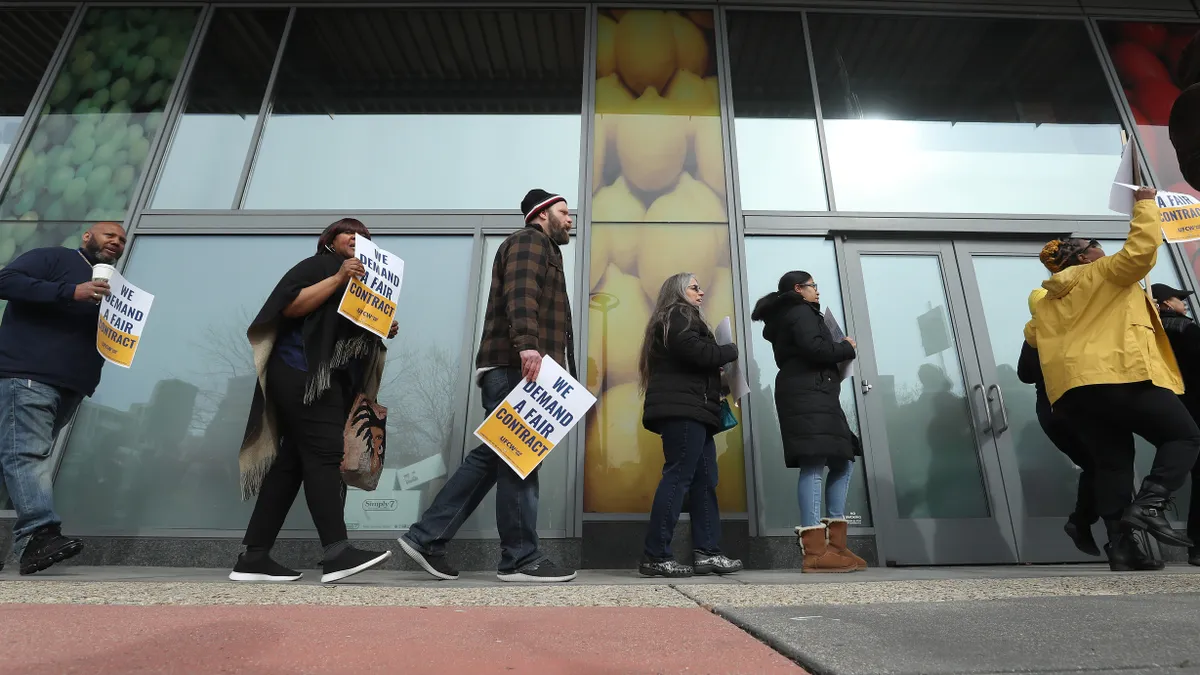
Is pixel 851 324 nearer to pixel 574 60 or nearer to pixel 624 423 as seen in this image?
pixel 624 423

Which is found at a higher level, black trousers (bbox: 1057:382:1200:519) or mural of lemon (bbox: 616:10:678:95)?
mural of lemon (bbox: 616:10:678:95)

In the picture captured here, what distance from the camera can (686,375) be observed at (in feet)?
11.9

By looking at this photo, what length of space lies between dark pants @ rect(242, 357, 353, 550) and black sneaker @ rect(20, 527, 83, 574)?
89 cm

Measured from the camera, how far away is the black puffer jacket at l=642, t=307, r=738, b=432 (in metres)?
3.54

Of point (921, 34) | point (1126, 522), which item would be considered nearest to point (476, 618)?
point (1126, 522)

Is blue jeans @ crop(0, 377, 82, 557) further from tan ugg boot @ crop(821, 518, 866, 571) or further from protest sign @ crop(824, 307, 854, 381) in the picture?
protest sign @ crop(824, 307, 854, 381)

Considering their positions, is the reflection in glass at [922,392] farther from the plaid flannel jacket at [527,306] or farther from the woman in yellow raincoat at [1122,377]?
the plaid flannel jacket at [527,306]

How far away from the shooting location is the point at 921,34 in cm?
618

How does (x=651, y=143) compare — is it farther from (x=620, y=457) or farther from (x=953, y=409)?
(x=953, y=409)

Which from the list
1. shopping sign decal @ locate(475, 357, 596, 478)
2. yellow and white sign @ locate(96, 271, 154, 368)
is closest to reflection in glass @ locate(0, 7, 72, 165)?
yellow and white sign @ locate(96, 271, 154, 368)

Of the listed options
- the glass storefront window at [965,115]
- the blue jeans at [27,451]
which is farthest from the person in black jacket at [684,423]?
the blue jeans at [27,451]

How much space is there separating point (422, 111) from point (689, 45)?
230cm

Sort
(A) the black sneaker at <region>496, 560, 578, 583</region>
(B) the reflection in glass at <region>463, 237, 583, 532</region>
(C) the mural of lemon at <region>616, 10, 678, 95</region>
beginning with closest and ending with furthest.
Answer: (A) the black sneaker at <region>496, 560, 578, 583</region>, (B) the reflection in glass at <region>463, 237, 583, 532</region>, (C) the mural of lemon at <region>616, 10, 678, 95</region>

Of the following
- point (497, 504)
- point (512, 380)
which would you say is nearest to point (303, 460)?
point (497, 504)
